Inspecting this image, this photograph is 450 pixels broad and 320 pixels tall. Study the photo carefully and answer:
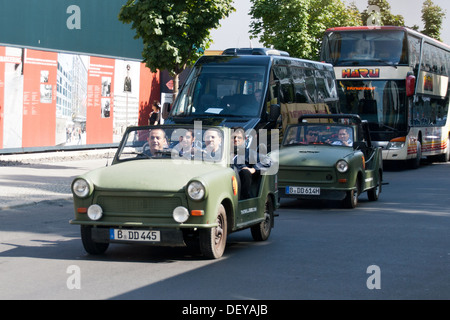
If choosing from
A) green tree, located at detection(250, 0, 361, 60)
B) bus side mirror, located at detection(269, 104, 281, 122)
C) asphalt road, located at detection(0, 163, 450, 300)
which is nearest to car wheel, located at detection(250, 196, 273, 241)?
asphalt road, located at detection(0, 163, 450, 300)

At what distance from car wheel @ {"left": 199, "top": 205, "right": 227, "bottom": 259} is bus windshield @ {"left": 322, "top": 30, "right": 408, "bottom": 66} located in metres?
18.9

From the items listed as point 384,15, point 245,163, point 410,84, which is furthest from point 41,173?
point 384,15

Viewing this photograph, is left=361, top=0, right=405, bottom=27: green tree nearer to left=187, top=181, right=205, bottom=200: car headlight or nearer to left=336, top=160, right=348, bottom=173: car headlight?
left=336, top=160, right=348, bottom=173: car headlight

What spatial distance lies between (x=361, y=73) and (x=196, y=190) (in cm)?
1983

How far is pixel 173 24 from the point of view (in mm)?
21047

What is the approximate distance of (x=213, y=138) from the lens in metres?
9.95

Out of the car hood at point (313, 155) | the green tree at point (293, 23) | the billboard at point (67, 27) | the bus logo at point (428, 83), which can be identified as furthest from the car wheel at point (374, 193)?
the green tree at point (293, 23)

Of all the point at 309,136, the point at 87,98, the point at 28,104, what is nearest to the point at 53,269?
the point at 309,136

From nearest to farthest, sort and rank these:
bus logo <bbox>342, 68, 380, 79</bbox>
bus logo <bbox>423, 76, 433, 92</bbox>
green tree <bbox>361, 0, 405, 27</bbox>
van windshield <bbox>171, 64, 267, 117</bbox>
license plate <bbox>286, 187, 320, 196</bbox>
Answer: license plate <bbox>286, 187, 320, 196</bbox>
van windshield <bbox>171, 64, 267, 117</bbox>
bus logo <bbox>342, 68, 380, 79</bbox>
bus logo <bbox>423, 76, 433, 92</bbox>
green tree <bbox>361, 0, 405, 27</bbox>

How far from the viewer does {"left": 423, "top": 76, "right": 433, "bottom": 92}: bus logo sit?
29.3m

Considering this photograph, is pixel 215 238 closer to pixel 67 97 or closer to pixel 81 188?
pixel 81 188

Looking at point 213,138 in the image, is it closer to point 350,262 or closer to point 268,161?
point 268,161

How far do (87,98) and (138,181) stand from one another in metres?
22.6
